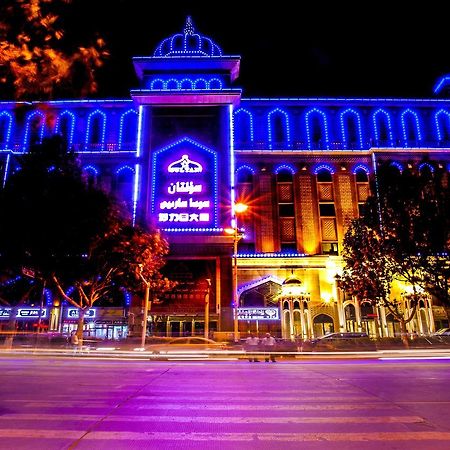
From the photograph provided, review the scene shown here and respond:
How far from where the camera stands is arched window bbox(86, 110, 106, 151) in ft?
141

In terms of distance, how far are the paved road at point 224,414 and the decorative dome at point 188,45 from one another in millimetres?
41963

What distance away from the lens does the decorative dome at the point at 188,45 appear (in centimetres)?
4469

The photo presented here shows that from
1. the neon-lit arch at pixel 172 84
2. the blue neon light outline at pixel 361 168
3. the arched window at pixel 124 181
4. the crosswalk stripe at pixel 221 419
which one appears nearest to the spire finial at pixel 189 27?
the neon-lit arch at pixel 172 84

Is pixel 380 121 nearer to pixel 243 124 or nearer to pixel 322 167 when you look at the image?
pixel 322 167

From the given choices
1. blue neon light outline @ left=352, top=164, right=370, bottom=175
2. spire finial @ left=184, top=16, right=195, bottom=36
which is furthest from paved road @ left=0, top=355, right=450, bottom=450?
spire finial @ left=184, top=16, right=195, bottom=36

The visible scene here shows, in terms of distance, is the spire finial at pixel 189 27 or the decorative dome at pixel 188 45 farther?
the spire finial at pixel 189 27

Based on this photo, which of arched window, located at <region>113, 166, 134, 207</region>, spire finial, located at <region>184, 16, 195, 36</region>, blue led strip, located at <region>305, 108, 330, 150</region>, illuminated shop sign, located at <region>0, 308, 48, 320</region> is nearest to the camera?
illuminated shop sign, located at <region>0, 308, 48, 320</region>

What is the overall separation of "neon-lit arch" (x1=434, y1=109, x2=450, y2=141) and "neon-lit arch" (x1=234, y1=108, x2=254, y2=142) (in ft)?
67.8

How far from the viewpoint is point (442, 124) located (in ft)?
145

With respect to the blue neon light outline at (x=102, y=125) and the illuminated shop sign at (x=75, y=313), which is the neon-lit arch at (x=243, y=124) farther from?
the illuminated shop sign at (x=75, y=313)

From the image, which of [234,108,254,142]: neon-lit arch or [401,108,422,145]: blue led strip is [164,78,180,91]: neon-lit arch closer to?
[234,108,254,142]: neon-lit arch

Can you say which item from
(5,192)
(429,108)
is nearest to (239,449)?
(5,192)

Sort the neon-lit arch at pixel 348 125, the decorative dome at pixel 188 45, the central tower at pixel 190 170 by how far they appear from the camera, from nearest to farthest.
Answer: the central tower at pixel 190 170
the neon-lit arch at pixel 348 125
the decorative dome at pixel 188 45

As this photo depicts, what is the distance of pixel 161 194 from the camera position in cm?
3769
